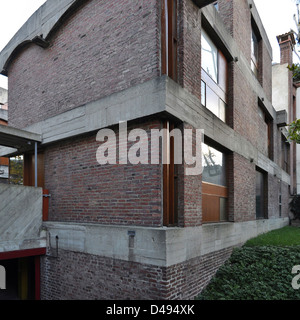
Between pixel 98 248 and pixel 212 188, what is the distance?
4.13 metres

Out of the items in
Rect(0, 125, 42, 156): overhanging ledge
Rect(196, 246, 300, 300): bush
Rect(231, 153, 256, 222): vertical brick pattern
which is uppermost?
Rect(0, 125, 42, 156): overhanging ledge

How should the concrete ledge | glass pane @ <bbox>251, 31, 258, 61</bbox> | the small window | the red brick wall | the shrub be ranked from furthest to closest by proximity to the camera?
the shrub < glass pane @ <bbox>251, 31, 258, 61</bbox> < the small window < the red brick wall < the concrete ledge

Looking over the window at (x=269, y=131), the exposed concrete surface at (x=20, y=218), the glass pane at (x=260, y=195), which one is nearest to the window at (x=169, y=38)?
the exposed concrete surface at (x=20, y=218)

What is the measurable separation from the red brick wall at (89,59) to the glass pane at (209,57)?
2.69m

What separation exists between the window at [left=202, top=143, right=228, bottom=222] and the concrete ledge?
498 millimetres

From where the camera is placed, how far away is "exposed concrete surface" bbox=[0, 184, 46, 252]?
7.53m

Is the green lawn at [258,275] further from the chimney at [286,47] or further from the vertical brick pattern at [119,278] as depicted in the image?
the chimney at [286,47]

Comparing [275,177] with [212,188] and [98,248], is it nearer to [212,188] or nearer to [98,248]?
[212,188]

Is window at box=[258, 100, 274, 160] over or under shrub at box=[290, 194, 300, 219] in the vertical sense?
over

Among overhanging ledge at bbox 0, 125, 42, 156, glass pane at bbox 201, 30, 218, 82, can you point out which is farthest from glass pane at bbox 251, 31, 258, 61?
overhanging ledge at bbox 0, 125, 42, 156

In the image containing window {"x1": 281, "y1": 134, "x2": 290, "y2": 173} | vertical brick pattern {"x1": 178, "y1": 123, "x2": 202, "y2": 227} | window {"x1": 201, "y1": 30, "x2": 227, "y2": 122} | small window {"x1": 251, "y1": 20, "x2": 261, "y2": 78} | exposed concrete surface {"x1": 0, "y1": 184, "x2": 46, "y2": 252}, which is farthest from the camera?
window {"x1": 281, "y1": 134, "x2": 290, "y2": 173}

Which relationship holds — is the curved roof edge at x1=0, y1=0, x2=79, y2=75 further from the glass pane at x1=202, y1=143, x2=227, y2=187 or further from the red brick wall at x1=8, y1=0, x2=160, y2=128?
the glass pane at x1=202, y1=143, x2=227, y2=187

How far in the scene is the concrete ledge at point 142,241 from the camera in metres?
6.10

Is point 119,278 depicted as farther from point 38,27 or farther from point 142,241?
point 38,27
